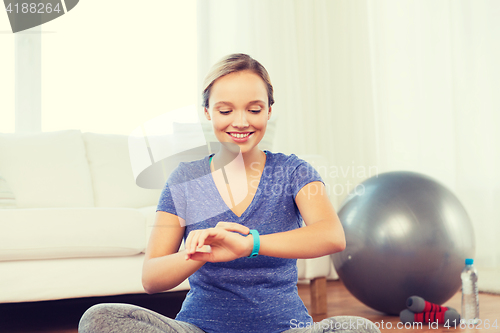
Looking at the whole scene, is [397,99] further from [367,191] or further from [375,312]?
[375,312]

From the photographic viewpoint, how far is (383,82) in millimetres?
2996

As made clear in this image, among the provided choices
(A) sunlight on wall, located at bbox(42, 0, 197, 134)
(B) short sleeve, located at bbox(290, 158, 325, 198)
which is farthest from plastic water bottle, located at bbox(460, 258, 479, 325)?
(A) sunlight on wall, located at bbox(42, 0, 197, 134)

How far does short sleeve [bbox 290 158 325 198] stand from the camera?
0.88m

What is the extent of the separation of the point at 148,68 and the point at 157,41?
7.9 inches

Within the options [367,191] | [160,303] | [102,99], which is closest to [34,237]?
[160,303]

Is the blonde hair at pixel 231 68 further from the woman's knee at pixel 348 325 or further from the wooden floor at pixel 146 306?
the wooden floor at pixel 146 306

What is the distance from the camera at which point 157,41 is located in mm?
3033

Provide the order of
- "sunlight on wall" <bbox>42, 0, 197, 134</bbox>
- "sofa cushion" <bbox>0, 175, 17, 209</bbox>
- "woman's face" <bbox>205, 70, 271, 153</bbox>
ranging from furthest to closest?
1. "sunlight on wall" <bbox>42, 0, 197, 134</bbox>
2. "sofa cushion" <bbox>0, 175, 17, 209</bbox>
3. "woman's face" <bbox>205, 70, 271, 153</bbox>

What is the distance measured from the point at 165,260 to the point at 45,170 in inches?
60.0

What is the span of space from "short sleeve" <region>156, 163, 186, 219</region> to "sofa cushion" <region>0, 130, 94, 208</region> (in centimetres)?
133

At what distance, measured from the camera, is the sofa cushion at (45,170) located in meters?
2.03

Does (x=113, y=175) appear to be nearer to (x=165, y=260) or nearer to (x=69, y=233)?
(x=69, y=233)

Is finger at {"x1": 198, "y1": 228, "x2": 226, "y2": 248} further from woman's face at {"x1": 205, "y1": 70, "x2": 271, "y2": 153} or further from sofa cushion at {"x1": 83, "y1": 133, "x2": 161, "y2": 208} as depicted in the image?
sofa cushion at {"x1": 83, "y1": 133, "x2": 161, "y2": 208}

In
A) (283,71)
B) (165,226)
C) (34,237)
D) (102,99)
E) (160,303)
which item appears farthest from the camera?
(283,71)
